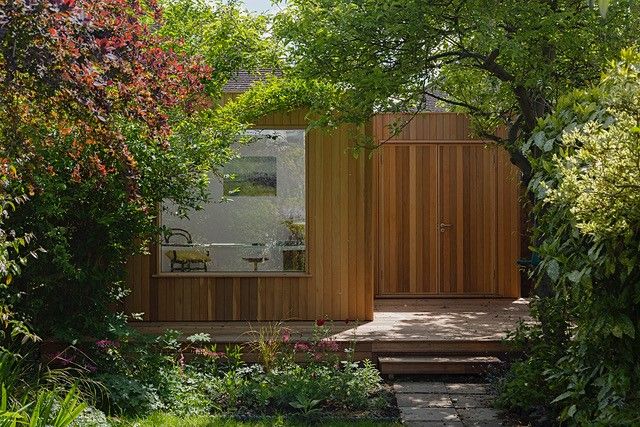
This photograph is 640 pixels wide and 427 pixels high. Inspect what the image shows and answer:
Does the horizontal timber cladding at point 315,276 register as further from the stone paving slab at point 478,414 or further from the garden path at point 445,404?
the stone paving slab at point 478,414

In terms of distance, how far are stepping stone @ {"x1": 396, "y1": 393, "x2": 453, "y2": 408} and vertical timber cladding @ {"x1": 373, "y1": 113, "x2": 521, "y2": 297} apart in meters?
4.94

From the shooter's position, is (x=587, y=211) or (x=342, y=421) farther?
(x=342, y=421)

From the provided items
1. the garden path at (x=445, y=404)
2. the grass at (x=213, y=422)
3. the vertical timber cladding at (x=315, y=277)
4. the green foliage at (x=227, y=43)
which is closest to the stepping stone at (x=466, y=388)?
the garden path at (x=445, y=404)

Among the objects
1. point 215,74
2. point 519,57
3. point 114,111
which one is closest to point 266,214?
point 215,74

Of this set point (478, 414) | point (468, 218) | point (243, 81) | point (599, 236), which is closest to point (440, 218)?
point (468, 218)

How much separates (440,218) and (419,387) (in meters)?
4.88

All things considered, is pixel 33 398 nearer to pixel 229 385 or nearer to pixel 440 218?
pixel 229 385

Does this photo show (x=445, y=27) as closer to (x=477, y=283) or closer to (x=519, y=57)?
(x=519, y=57)

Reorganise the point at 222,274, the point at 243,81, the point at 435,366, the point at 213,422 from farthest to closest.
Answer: the point at 243,81, the point at 222,274, the point at 435,366, the point at 213,422

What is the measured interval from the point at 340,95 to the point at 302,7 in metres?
0.91

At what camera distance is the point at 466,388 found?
748 centimetres

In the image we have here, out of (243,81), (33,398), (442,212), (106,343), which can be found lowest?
(33,398)

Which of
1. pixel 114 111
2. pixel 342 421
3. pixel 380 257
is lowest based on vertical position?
pixel 342 421

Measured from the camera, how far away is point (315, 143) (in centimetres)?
963
